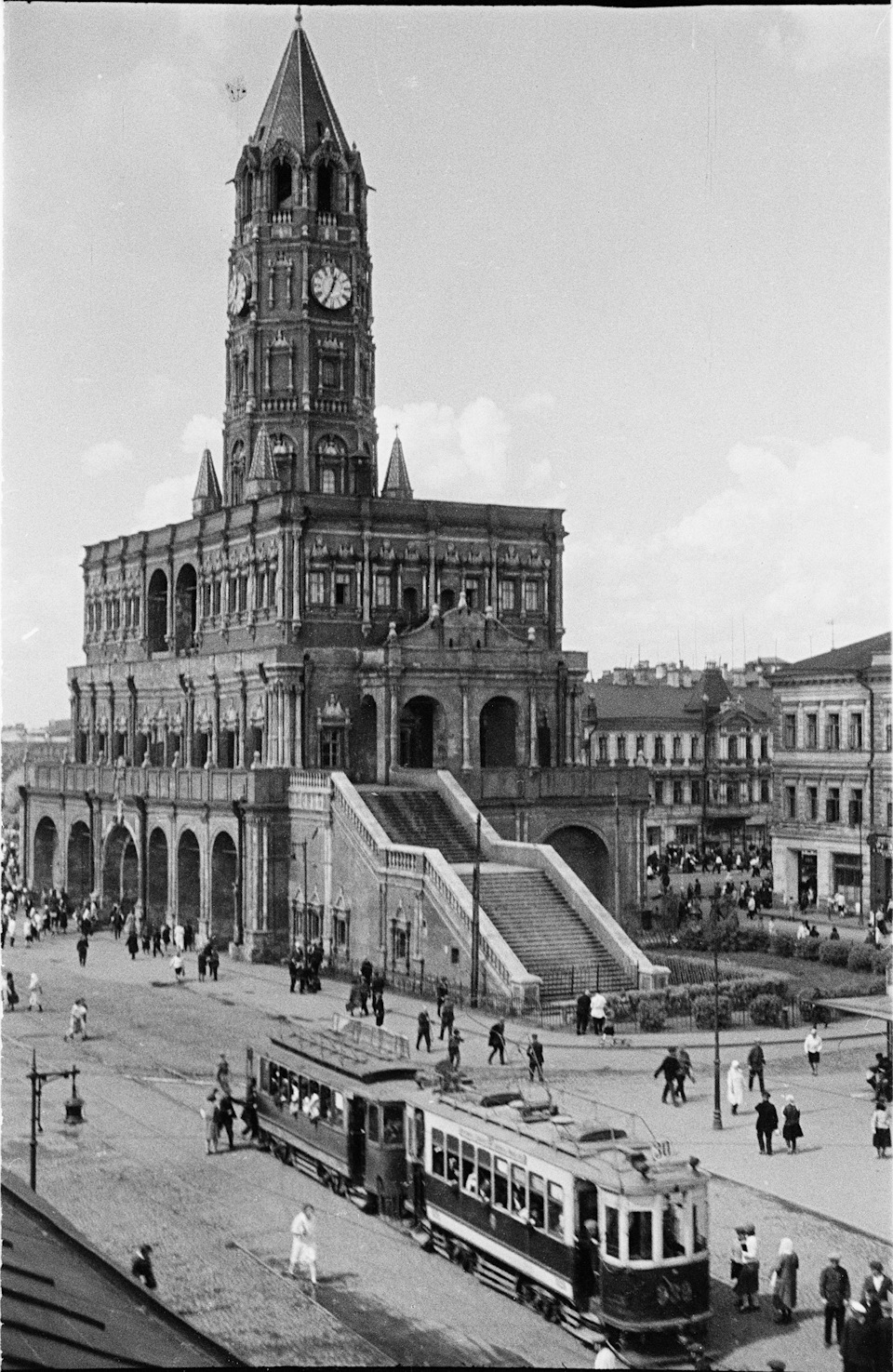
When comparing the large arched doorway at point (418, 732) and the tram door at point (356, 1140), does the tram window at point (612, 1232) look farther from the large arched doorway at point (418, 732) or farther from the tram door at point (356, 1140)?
the large arched doorway at point (418, 732)

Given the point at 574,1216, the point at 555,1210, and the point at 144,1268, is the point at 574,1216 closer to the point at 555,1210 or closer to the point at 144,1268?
the point at 555,1210

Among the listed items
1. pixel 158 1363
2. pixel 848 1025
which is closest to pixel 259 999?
pixel 848 1025

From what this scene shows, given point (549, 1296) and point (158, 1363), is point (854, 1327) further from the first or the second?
point (158, 1363)

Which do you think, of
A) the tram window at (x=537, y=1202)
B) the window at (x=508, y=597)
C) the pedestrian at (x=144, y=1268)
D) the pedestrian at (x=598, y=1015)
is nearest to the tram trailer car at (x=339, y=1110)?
the tram window at (x=537, y=1202)

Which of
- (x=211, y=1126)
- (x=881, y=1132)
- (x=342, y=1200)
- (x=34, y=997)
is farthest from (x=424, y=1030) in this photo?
(x=34, y=997)

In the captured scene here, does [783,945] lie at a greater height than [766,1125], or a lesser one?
greater

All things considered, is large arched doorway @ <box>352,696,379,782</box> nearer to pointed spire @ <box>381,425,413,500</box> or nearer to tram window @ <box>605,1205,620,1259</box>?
pointed spire @ <box>381,425,413,500</box>

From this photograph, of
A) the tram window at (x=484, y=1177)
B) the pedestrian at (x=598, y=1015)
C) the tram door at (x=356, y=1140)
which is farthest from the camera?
the pedestrian at (x=598, y=1015)
